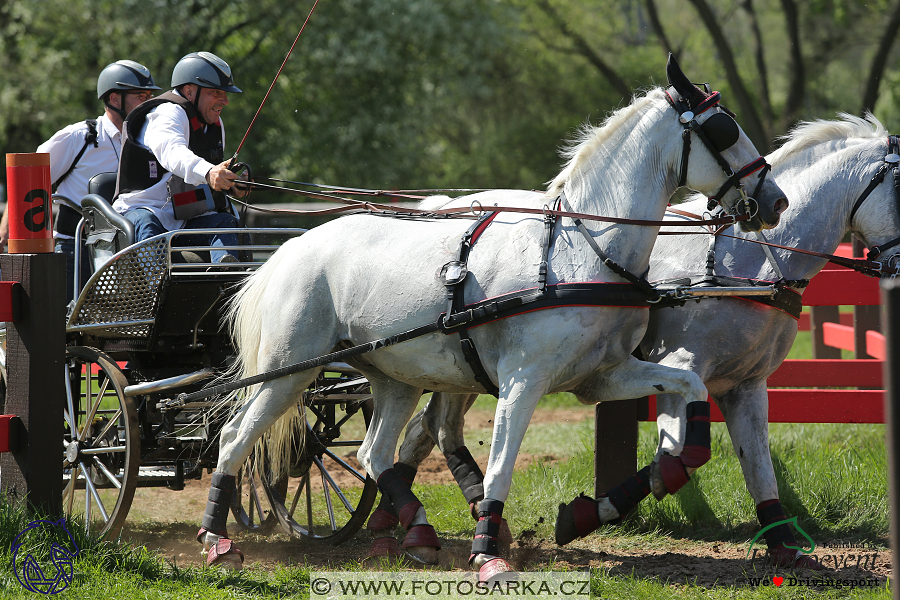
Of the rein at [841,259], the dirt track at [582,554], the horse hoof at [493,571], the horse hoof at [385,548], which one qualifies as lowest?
the dirt track at [582,554]

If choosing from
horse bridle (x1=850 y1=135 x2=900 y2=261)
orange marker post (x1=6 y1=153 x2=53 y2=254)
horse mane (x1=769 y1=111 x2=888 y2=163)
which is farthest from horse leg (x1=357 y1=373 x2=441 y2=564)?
horse bridle (x1=850 y1=135 x2=900 y2=261)

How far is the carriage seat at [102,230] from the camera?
4852 millimetres

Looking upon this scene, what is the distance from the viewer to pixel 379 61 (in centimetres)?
1712

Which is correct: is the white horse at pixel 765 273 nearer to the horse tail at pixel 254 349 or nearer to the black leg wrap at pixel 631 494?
the black leg wrap at pixel 631 494

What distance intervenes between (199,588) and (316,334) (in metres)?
1.31

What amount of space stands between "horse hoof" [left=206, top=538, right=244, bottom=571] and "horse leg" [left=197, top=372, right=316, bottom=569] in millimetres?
16

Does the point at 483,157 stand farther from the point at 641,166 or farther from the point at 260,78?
the point at 641,166

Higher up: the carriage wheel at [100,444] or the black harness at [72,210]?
the black harness at [72,210]

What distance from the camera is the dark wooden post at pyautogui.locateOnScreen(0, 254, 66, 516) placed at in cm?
416

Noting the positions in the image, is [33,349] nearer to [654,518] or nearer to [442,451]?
[442,451]

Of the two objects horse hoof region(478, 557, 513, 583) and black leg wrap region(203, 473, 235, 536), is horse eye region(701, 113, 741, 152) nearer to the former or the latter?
horse hoof region(478, 557, 513, 583)

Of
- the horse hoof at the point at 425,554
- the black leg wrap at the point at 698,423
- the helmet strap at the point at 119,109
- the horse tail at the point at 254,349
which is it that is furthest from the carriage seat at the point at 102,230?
the black leg wrap at the point at 698,423

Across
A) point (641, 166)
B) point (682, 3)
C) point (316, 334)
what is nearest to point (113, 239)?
point (316, 334)

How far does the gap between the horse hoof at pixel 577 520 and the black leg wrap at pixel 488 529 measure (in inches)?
15.4
